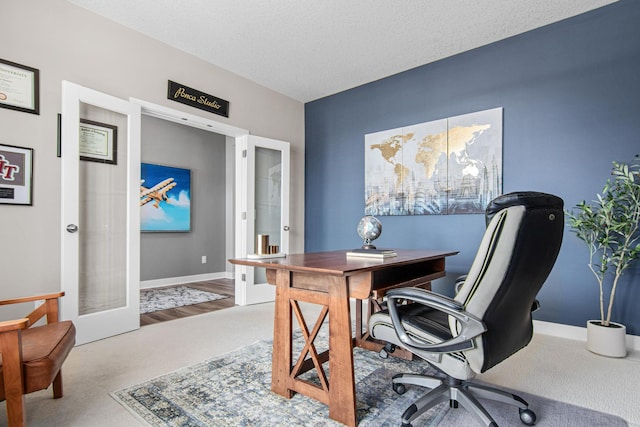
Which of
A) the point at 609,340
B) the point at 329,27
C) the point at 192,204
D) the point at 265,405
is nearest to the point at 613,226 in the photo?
the point at 609,340

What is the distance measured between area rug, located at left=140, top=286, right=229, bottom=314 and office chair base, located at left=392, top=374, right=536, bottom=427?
3184 millimetres

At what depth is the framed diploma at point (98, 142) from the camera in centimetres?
277

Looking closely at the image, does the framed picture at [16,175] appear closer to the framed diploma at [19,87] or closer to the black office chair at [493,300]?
the framed diploma at [19,87]

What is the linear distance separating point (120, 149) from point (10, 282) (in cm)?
132

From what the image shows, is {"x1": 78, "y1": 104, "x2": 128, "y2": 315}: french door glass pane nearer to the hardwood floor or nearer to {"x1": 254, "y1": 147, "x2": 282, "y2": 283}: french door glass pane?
the hardwood floor

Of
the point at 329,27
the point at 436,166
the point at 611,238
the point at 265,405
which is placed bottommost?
the point at 265,405

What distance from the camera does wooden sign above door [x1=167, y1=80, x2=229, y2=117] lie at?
3398 mm

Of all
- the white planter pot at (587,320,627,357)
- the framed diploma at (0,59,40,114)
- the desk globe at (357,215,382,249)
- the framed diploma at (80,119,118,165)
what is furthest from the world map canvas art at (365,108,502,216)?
the framed diploma at (0,59,40,114)

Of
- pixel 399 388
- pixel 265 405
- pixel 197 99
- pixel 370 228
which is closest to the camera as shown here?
pixel 265 405

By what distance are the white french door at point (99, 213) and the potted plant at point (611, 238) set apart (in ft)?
12.5

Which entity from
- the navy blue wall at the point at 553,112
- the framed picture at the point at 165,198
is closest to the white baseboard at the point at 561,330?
the navy blue wall at the point at 553,112

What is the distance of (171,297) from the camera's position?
14.5ft

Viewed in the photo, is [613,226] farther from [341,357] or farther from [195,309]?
[195,309]

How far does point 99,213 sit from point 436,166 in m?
3.34
